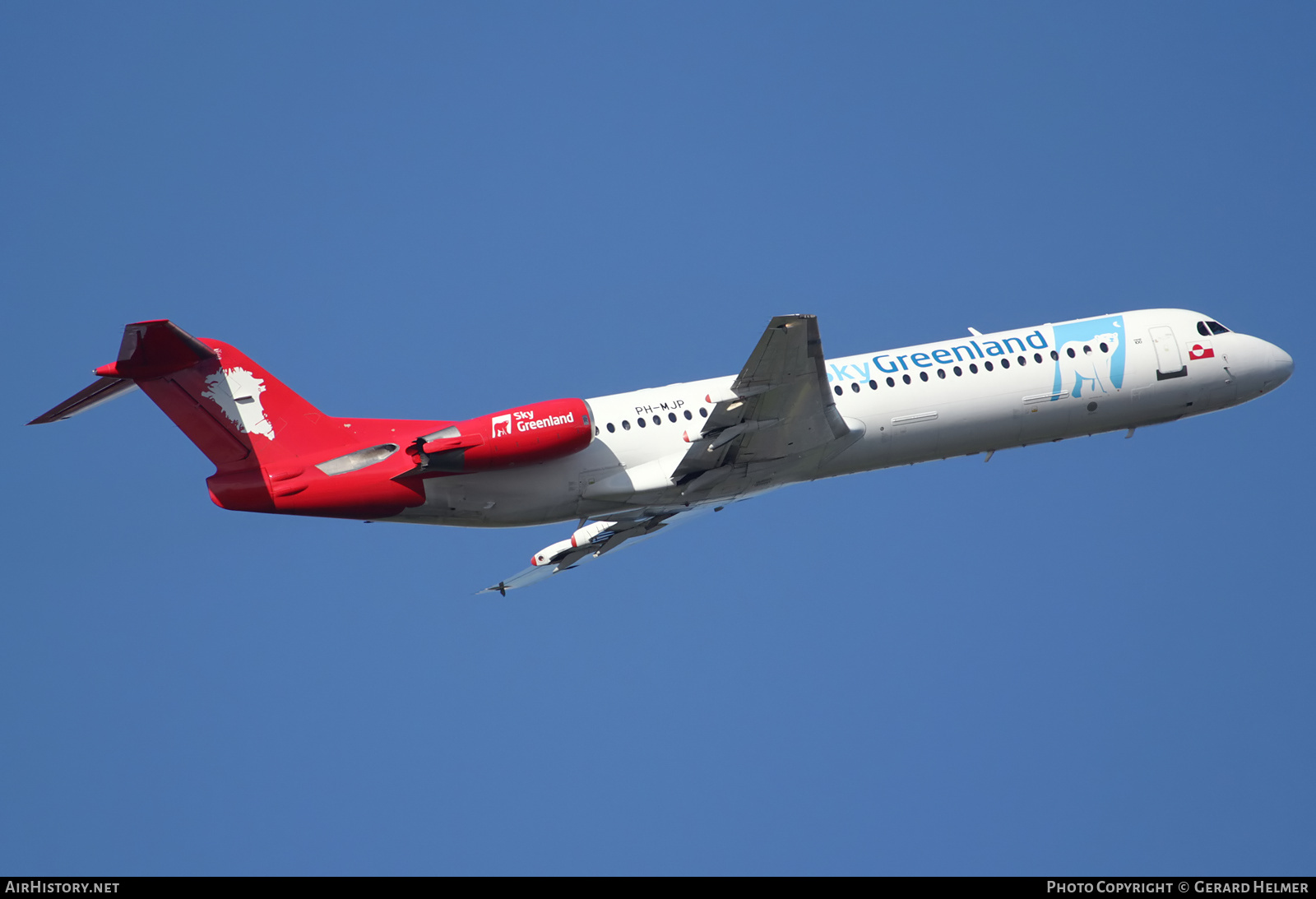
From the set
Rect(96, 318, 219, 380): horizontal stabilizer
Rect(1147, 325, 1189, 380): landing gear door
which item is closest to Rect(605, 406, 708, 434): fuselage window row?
Rect(96, 318, 219, 380): horizontal stabilizer

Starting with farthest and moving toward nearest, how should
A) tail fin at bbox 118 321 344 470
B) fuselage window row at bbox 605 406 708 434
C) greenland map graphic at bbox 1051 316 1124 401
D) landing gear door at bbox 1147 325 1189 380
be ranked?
landing gear door at bbox 1147 325 1189 380
greenland map graphic at bbox 1051 316 1124 401
fuselage window row at bbox 605 406 708 434
tail fin at bbox 118 321 344 470

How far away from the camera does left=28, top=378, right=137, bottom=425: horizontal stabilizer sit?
26719 millimetres

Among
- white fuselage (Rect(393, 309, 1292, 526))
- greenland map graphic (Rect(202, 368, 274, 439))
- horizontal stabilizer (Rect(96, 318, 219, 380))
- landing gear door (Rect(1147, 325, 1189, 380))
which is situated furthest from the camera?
landing gear door (Rect(1147, 325, 1189, 380))

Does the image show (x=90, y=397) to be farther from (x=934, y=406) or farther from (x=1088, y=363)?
(x=1088, y=363)

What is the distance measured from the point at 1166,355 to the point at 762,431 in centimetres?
1140

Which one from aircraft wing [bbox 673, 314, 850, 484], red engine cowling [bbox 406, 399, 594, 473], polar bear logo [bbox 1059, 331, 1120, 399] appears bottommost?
red engine cowling [bbox 406, 399, 594, 473]

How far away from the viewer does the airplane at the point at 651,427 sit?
89.4 ft

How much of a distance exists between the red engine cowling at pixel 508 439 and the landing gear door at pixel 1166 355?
48.0 feet

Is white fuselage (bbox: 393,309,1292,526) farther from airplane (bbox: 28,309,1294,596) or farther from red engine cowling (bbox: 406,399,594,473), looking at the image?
red engine cowling (bbox: 406,399,594,473)

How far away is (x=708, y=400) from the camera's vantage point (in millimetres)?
29750

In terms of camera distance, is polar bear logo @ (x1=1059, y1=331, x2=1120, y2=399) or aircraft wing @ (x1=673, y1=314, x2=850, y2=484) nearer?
aircraft wing @ (x1=673, y1=314, x2=850, y2=484)

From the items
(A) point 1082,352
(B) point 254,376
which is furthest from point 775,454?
(B) point 254,376

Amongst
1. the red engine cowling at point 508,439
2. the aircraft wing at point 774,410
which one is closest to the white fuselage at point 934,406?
the aircraft wing at point 774,410

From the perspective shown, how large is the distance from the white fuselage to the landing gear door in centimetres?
3
